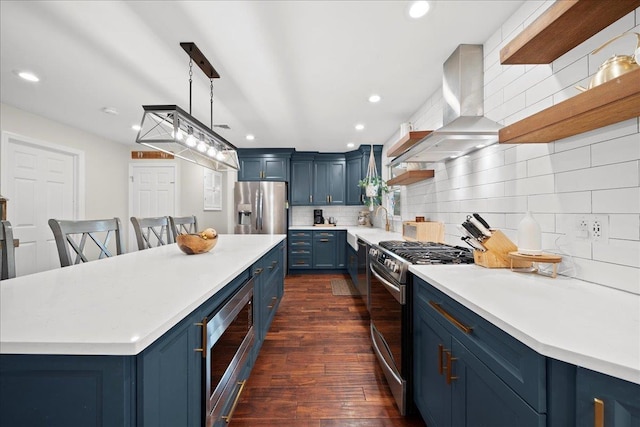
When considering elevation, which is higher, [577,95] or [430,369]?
[577,95]

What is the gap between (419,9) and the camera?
4.96 feet

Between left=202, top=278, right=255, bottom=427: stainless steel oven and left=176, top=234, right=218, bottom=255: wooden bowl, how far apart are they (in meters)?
0.43

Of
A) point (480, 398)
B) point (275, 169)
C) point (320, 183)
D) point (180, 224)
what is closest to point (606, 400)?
point (480, 398)

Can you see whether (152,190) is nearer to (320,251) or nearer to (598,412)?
(320,251)

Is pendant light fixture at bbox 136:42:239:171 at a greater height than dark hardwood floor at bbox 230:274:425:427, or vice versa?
pendant light fixture at bbox 136:42:239:171

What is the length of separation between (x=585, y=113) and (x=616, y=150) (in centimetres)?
31

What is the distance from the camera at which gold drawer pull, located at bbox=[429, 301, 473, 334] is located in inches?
37.4

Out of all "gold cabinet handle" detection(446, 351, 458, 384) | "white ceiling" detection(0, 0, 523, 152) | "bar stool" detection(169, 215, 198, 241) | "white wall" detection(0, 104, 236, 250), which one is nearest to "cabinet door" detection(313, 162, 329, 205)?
"white wall" detection(0, 104, 236, 250)

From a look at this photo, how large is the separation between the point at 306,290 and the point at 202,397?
2894mm

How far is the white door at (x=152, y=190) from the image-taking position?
494 centimetres

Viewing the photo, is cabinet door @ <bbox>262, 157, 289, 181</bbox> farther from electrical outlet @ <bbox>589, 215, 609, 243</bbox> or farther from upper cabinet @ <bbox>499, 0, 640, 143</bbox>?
electrical outlet @ <bbox>589, 215, 609, 243</bbox>

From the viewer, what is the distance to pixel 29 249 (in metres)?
3.27

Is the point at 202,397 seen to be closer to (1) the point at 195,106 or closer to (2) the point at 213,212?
(1) the point at 195,106

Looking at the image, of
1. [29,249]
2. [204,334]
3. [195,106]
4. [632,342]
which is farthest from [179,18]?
[29,249]
